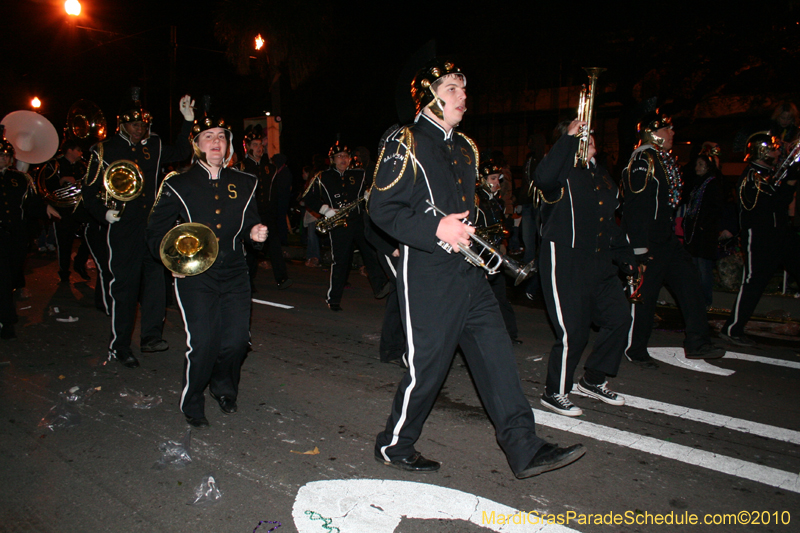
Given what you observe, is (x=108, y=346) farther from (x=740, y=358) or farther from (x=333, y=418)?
(x=740, y=358)

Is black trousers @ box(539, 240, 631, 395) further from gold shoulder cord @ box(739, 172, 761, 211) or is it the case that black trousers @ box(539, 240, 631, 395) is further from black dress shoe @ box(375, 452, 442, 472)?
gold shoulder cord @ box(739, 172, 761, 211)

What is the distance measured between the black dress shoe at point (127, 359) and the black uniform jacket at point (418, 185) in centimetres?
361

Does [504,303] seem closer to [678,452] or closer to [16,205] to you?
[678,452]

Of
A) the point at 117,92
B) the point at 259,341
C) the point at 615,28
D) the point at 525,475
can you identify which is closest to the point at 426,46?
the point at 525,475

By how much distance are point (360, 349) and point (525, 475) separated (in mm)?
3432

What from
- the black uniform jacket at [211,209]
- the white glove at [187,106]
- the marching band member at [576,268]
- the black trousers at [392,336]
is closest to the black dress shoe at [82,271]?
the white glove at [187,106]

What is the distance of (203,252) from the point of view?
170 inches

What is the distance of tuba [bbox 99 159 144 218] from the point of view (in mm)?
5973

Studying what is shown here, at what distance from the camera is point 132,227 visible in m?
6.20

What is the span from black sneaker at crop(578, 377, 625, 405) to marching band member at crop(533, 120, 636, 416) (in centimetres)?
40

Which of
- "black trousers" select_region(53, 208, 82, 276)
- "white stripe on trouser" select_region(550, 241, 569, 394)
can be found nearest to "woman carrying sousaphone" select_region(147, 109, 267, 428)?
"white stripe on trouser" select_region(550, 241, 569, 394)

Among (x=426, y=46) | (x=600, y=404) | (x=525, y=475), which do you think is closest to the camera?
(x=525, y=475)

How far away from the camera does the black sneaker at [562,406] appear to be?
182 inches

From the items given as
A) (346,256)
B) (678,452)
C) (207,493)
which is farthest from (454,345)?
(346,256)
